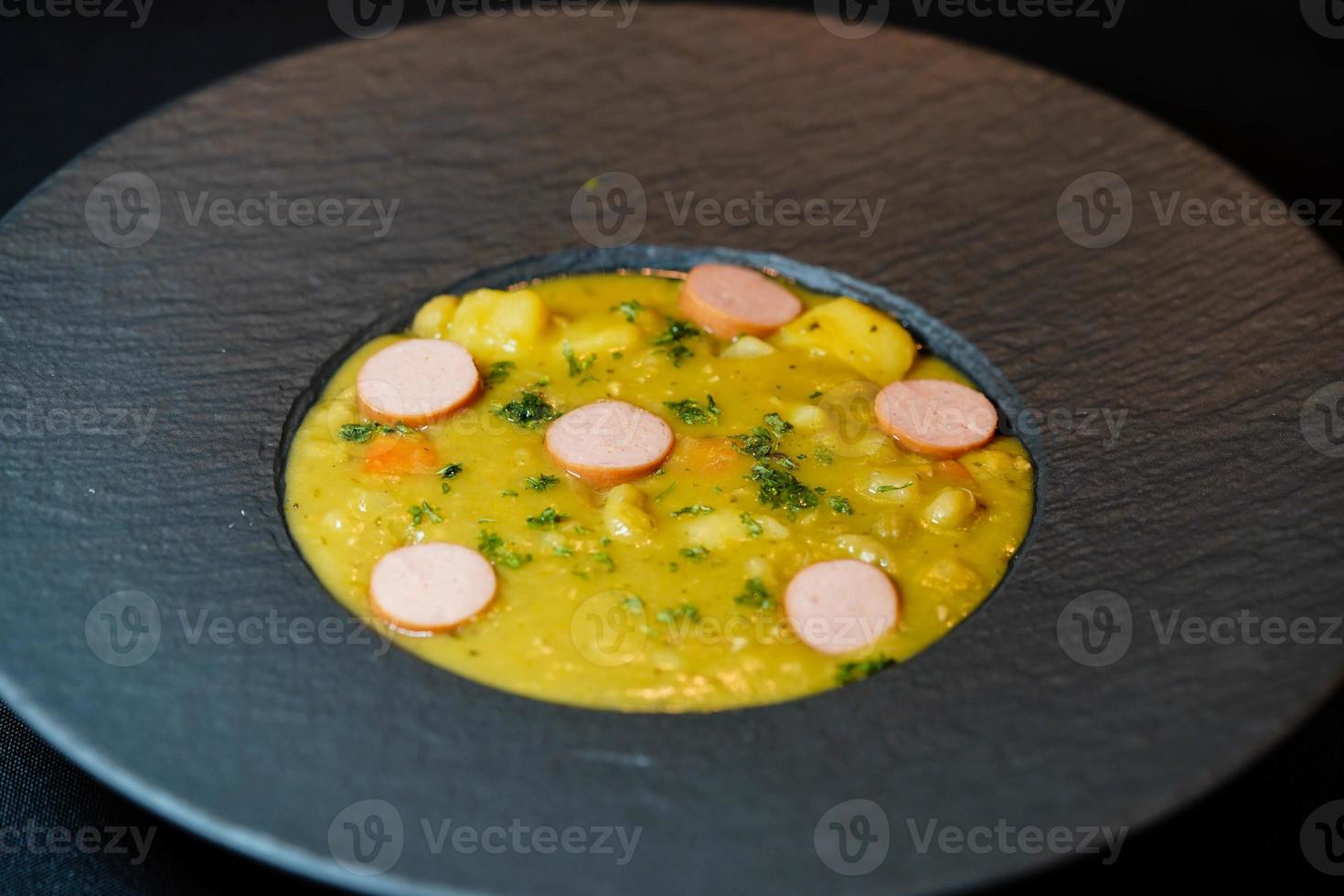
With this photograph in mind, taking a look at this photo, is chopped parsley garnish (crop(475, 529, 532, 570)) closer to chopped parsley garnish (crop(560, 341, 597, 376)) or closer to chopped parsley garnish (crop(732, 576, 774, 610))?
chopped parsley garnish (crop(732, 576, 774, 610))

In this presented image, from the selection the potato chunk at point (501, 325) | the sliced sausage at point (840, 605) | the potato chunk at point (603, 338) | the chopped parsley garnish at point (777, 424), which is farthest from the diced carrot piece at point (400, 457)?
the sliced sausage at point (840, 605)

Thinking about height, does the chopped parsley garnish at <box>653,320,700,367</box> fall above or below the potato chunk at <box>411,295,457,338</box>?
above

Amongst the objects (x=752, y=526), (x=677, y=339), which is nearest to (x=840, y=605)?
(x=752, y=526)

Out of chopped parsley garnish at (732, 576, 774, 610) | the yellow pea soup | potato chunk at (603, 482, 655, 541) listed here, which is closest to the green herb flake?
the yellow pea soup

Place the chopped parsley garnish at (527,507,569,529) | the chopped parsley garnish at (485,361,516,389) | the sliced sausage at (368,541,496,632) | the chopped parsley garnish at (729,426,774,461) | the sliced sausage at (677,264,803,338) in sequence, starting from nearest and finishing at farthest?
the sliced sausage at (368,541,496,632)
the chopped parsley garnish at (527,507,569,529)
the chopped parsley garnish at (729,426,774,461)
the chopped parsley garnish at (485,361,516,389)
the sliced sausage at (677,264,803,338)

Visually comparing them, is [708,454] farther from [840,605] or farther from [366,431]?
[366,431]

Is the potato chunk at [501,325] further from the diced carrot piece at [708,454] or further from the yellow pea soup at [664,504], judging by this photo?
the diced carrot piece at [708,454]

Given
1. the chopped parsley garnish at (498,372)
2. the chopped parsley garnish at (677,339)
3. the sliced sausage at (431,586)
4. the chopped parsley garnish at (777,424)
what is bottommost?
the sliced sausage at (431,586)
